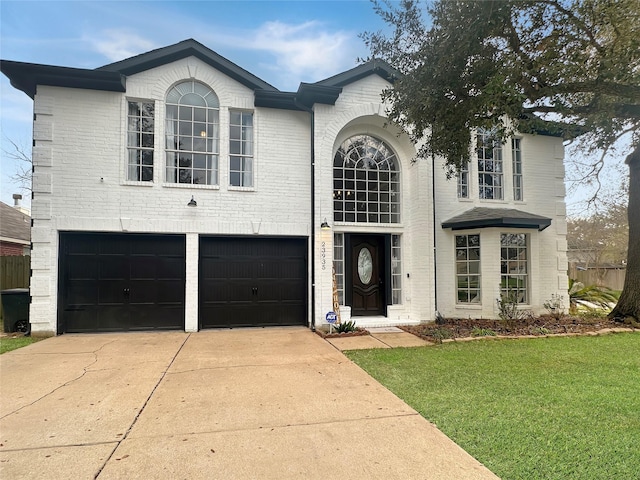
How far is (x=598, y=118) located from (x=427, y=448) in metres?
4.88

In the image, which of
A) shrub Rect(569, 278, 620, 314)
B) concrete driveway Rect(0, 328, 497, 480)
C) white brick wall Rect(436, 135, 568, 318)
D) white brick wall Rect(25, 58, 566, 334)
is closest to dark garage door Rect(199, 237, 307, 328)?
white brick wall Rect(25, 58, 566, 334)

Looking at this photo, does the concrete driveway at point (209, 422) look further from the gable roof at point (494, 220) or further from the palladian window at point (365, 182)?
the gable roof at point (494, 220)

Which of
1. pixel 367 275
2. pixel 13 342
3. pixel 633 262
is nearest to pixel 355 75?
pixel 367 275

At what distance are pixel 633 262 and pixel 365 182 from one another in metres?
7.61

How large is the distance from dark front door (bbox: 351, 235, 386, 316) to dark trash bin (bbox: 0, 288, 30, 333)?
7.88 meters

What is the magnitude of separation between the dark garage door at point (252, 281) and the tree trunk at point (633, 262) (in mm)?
8477

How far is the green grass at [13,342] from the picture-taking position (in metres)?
6.61

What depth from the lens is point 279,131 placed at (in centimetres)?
895

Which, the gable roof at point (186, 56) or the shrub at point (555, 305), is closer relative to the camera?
the gable roof at point (186, 56)

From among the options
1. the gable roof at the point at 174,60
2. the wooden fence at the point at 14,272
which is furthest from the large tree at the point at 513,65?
the wooden fence at the point at 14,272

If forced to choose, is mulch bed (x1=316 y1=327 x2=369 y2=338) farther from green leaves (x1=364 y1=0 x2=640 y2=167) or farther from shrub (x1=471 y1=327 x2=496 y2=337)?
green leaves (x1=364 y1=0 x2=640 y2=167)

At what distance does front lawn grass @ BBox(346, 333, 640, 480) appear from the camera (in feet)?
9.35

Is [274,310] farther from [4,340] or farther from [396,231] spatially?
[4,340]

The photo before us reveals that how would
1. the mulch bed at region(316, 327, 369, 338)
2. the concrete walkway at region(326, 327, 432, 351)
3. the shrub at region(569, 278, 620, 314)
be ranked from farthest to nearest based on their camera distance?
the shrub at region(569, 278, 620, 314) < the mulch bed at region(316, 327, 369, 338) < the concrete walkway at region(326, 327, 432, 351)
